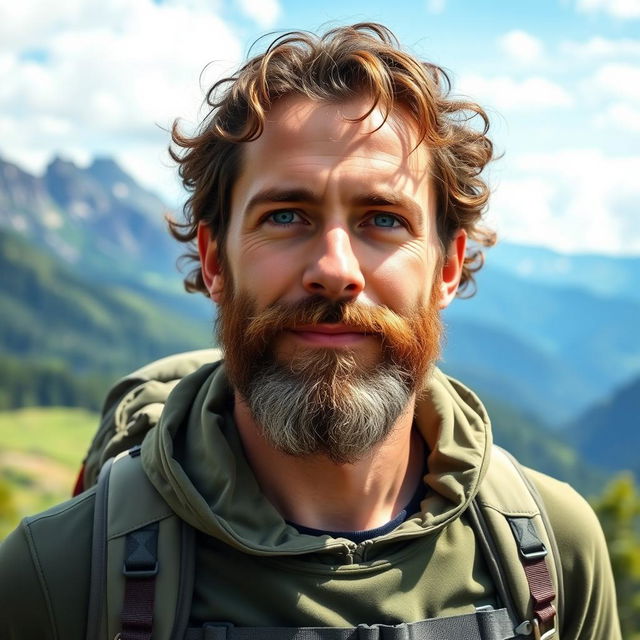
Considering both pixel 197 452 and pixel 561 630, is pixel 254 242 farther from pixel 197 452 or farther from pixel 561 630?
pixel 561 630

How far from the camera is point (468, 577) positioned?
4.34 meters

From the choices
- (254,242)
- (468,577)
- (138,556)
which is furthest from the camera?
(254,242)

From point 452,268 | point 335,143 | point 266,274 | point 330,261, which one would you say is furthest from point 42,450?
point 330,261

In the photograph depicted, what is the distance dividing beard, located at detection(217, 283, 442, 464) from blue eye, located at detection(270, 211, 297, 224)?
1.52 ft

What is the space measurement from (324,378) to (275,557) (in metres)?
0.95

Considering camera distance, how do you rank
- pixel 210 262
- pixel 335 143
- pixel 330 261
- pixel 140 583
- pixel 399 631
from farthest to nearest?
pixel 210 262, pixel 335 143, pixel 330 261, pixel 399 631, pixel 140 583

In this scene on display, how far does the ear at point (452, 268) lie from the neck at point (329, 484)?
2.74 feet

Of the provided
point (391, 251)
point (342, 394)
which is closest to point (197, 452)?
point (342, 394)

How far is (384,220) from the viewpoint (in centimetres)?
459

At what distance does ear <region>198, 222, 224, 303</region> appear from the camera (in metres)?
5.09

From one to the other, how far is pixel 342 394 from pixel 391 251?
845mm

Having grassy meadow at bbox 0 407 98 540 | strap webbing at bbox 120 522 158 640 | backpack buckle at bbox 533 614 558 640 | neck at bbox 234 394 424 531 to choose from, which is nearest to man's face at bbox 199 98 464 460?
neck at bbox 234 394 424 531

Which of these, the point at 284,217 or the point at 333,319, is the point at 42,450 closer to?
the point at 284,217

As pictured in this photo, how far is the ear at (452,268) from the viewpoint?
17.2ft
